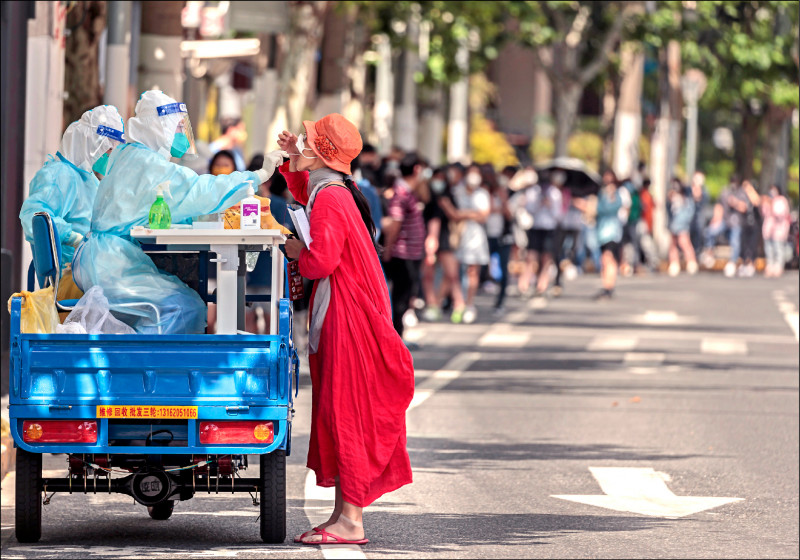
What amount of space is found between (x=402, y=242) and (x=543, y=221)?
8549 mm

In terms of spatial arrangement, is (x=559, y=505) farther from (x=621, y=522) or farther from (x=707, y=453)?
(x=707, y=453)

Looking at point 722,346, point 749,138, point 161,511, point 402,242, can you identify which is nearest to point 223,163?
point 402,242

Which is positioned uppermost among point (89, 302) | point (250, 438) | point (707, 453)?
point (89, 302)

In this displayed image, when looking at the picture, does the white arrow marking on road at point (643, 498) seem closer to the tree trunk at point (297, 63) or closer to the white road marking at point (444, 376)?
the white road marking at point (444, 376)

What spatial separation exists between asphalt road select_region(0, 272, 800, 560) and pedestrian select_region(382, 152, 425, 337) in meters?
0.65

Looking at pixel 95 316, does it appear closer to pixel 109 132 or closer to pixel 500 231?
pixel 109 132

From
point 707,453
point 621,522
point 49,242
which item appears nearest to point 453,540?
point 621,522

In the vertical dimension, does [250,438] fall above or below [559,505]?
above

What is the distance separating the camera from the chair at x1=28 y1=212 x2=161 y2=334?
810 centimetres

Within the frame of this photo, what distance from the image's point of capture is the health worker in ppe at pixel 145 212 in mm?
7973

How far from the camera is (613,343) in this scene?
65.5 ft

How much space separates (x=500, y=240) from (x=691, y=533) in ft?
50.3

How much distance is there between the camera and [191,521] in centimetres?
898

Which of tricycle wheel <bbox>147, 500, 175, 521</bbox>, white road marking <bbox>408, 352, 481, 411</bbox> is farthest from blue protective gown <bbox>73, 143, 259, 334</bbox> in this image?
white road marking <bbox>408, 352, 481, 411</bbox>
